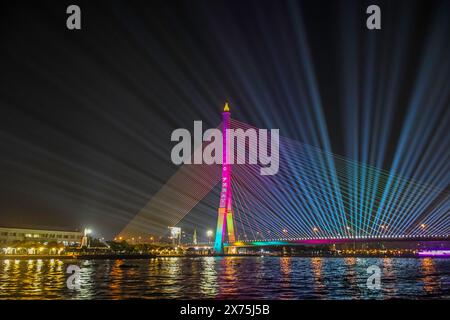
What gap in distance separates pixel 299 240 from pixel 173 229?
9710 cm

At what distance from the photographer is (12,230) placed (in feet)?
322

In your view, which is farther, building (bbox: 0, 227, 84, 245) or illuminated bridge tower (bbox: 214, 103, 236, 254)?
building (bbox: 0, 227, 84, 245)

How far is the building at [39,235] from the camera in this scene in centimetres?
9688

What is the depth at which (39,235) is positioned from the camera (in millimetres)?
105125

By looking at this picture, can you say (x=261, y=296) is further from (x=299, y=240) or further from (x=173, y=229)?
(x=173, y=229)

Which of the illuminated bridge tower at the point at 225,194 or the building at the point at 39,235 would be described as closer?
the illuminated bridge tower at the point at 225,194

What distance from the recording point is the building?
318 feet

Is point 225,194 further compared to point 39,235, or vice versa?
point 39,235

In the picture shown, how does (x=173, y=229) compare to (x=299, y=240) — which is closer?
(x=299, y=240)
